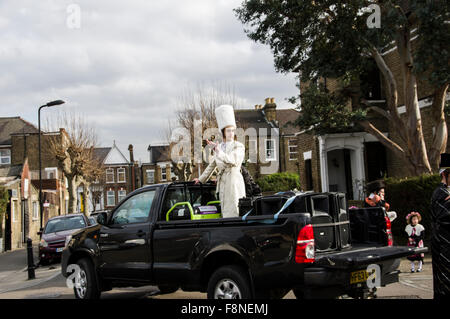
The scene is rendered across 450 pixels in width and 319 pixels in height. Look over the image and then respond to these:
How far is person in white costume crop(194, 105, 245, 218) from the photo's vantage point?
21.6 feet

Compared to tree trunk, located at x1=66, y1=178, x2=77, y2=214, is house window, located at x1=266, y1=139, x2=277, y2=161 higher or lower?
higher

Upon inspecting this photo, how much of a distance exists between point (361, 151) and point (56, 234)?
13.0 m

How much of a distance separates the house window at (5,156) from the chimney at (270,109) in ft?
87.3

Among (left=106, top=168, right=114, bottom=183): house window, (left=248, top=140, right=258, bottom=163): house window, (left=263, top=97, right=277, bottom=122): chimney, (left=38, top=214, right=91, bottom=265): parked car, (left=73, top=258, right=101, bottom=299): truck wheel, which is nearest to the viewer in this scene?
(left=73, top=258, right=101, bottom=299): truck wheel

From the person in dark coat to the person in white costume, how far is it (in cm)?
254

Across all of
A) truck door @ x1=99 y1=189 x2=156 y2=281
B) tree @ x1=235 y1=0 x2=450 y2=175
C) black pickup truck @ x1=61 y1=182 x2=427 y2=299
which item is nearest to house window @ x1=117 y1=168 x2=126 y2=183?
tree @ x1=235 y1=0 x2=450 y2=175

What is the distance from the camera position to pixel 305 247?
4.93m

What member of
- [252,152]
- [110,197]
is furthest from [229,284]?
[110,197]

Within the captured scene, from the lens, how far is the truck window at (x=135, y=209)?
6.84 meters

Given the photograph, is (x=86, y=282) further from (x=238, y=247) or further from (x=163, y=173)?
(x=163, y=173)

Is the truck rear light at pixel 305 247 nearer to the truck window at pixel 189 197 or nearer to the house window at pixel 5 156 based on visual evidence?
the truck window at pixel 189 197

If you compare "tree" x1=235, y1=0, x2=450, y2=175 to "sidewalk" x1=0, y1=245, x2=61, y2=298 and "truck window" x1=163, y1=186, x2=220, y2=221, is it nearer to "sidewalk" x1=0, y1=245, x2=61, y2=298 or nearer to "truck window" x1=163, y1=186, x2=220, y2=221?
"truck window" x1=163, y1=186, x2=220, y2=221
